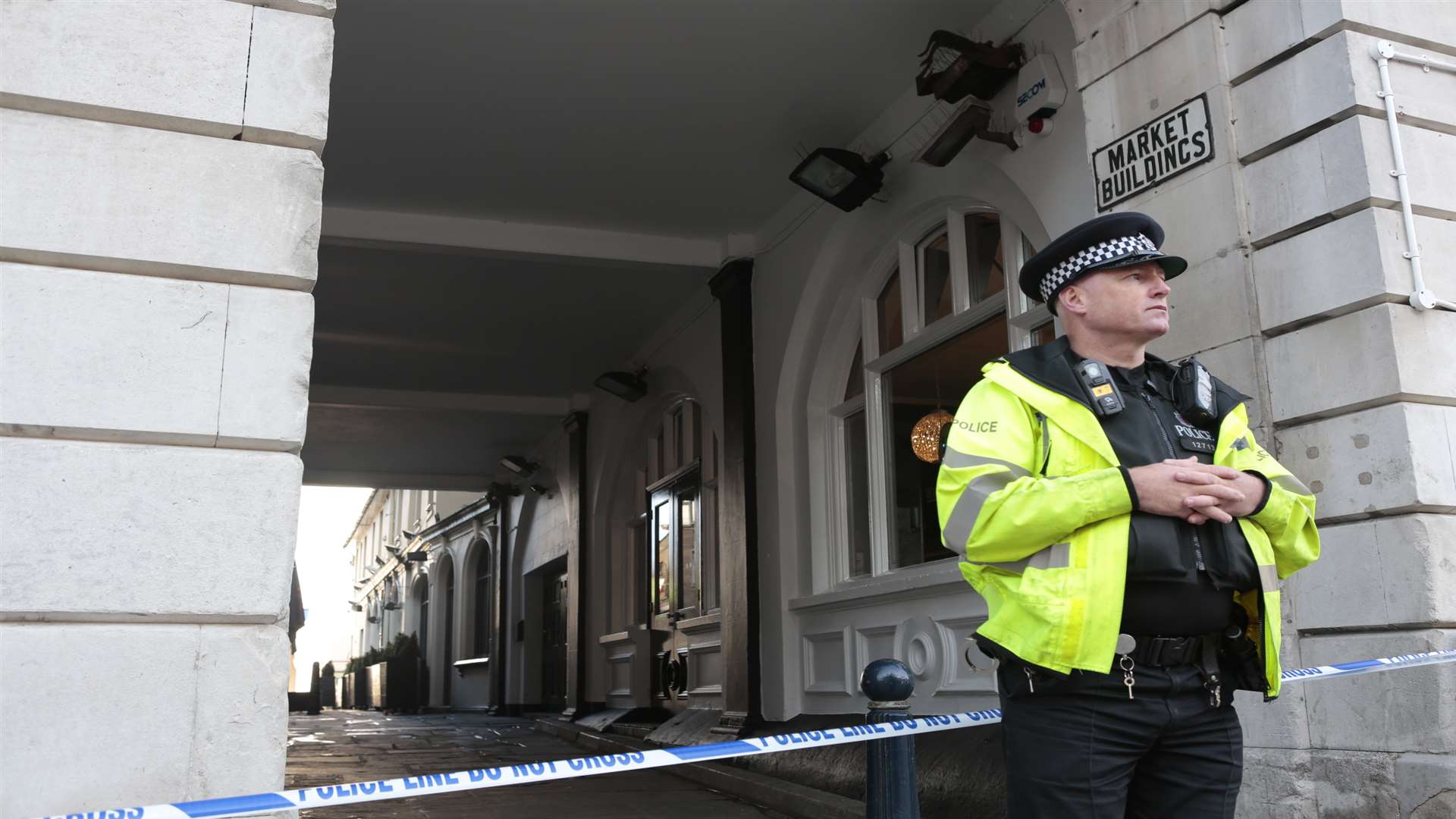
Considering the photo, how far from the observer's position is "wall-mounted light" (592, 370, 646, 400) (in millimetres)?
13430

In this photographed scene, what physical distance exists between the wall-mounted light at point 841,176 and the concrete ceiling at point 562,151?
0.42 metres

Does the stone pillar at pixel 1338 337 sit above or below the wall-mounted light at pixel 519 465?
below

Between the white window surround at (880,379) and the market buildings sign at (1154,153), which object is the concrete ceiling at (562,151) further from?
the market buildings sign at (1154,153)

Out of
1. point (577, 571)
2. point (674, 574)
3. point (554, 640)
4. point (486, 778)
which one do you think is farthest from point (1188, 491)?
point (554, 640)

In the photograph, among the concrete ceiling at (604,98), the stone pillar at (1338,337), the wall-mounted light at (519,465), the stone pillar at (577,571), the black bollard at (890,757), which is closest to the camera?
the black bollard at (890,757)

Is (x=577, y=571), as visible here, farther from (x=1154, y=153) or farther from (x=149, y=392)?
(x=149, y=392)

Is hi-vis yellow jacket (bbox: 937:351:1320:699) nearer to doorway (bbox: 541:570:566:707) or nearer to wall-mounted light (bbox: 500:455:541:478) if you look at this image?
doorway (bbox: 541:570:566:707)

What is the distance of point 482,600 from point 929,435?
1866cm

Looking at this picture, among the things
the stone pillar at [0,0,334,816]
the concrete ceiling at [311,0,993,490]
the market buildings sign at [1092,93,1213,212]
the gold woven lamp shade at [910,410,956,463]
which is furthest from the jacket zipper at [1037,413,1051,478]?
the gold woven lamp shade at [910,410,956,463]

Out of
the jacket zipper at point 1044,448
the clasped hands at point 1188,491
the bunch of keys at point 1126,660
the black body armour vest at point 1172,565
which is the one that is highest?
the jacket zipper at point 1044,448

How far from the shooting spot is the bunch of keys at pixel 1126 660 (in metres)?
2.40

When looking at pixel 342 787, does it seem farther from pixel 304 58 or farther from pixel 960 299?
pixel 960 299

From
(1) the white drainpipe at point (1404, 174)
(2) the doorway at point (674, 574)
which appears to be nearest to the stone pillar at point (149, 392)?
(1) the white drainpipe at point (1404, 174)

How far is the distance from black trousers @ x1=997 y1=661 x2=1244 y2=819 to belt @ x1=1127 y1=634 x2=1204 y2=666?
0.06 ft
